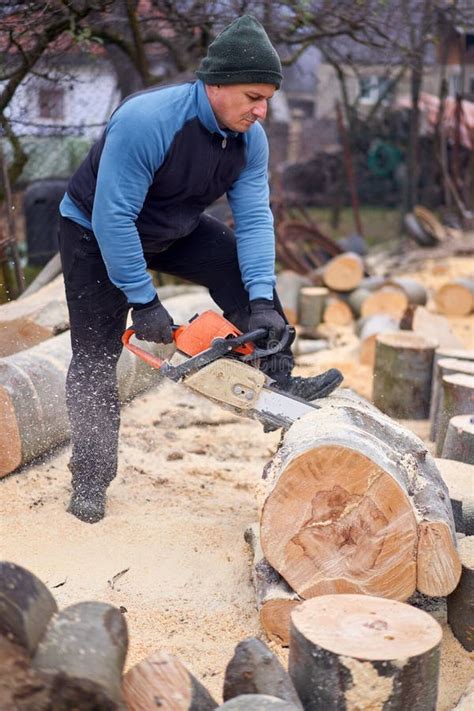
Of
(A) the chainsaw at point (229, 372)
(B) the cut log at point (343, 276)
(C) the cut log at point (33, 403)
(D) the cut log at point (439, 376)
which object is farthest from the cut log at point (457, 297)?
(A) the chainsaw at point (229, 372)

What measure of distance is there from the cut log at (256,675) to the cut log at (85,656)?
0.95ft

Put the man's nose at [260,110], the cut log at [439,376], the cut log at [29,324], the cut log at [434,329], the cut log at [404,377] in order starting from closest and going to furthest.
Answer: the man's nose at [260,110] → the cut log at [439,376] → the cut log at [29,324] → the cut log at [404,377] → the cut log at [434,329]

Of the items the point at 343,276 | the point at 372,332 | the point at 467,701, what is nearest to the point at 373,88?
the point at 343,276

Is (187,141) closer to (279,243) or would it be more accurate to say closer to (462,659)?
(462,659)

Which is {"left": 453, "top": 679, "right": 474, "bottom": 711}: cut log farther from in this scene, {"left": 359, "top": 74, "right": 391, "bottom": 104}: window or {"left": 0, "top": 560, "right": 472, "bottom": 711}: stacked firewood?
{"left": 359, "top": 74, "right": 391, "bottom": 104}: window

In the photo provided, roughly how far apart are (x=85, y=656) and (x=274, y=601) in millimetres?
947

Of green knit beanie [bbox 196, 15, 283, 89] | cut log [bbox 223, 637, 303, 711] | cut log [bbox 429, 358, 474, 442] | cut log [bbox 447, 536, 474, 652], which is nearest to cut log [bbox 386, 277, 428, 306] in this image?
cut log [bbox 429, 358, 474, 442]

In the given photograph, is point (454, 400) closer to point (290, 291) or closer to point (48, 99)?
point (290, 291)

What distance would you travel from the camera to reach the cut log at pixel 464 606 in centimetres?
286

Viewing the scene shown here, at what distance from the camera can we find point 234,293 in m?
3.70

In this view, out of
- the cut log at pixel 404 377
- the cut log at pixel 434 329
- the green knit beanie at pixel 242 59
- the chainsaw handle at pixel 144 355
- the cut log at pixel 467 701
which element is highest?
the green knit beanie at pixel 242 59

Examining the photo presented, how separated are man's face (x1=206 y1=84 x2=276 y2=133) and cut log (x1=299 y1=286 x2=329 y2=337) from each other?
188 inches

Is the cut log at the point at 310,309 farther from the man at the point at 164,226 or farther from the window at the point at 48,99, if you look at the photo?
the man at the point at 164,226

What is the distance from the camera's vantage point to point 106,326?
363cm
